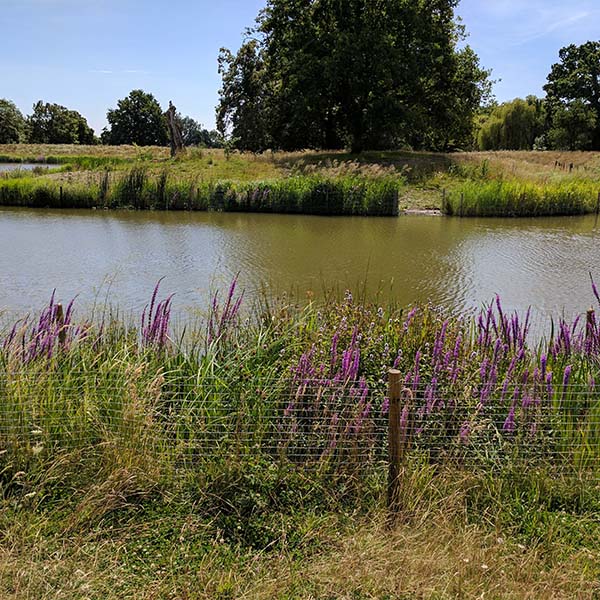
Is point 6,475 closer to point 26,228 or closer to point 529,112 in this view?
point 26,228

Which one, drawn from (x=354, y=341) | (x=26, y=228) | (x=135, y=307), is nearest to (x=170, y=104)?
(x=26, y=228)

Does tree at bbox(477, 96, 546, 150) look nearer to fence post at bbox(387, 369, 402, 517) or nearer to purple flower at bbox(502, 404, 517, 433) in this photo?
purple flower at bbox(502, 404, 517, 433)

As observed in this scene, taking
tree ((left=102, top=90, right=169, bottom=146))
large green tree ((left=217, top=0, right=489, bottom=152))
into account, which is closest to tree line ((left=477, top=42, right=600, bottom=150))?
large green tree ((left=217, top=0, right=489, bottom=152))

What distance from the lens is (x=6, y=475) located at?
332 centimetres

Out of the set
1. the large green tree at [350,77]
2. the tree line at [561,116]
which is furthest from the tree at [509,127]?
the large green tree at [350,77]

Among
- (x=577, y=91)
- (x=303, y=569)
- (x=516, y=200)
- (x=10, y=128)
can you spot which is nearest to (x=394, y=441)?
(x=303, y=569)

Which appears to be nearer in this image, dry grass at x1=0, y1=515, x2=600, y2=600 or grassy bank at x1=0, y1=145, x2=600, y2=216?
dry grass at x1=0, y1=515, x2=600, y2=600

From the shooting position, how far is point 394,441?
10.4ft

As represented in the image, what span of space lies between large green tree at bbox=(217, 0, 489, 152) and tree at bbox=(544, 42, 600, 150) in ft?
57.5

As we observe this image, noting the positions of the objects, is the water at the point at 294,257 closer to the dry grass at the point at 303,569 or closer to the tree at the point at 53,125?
the dry grass at the point at 303,569

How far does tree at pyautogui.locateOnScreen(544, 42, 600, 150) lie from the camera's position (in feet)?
160

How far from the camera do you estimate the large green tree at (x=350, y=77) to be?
93.4 ft

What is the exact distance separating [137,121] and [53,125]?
9425mm

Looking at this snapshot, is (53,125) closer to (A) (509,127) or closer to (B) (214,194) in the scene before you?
(A) (509,127)
